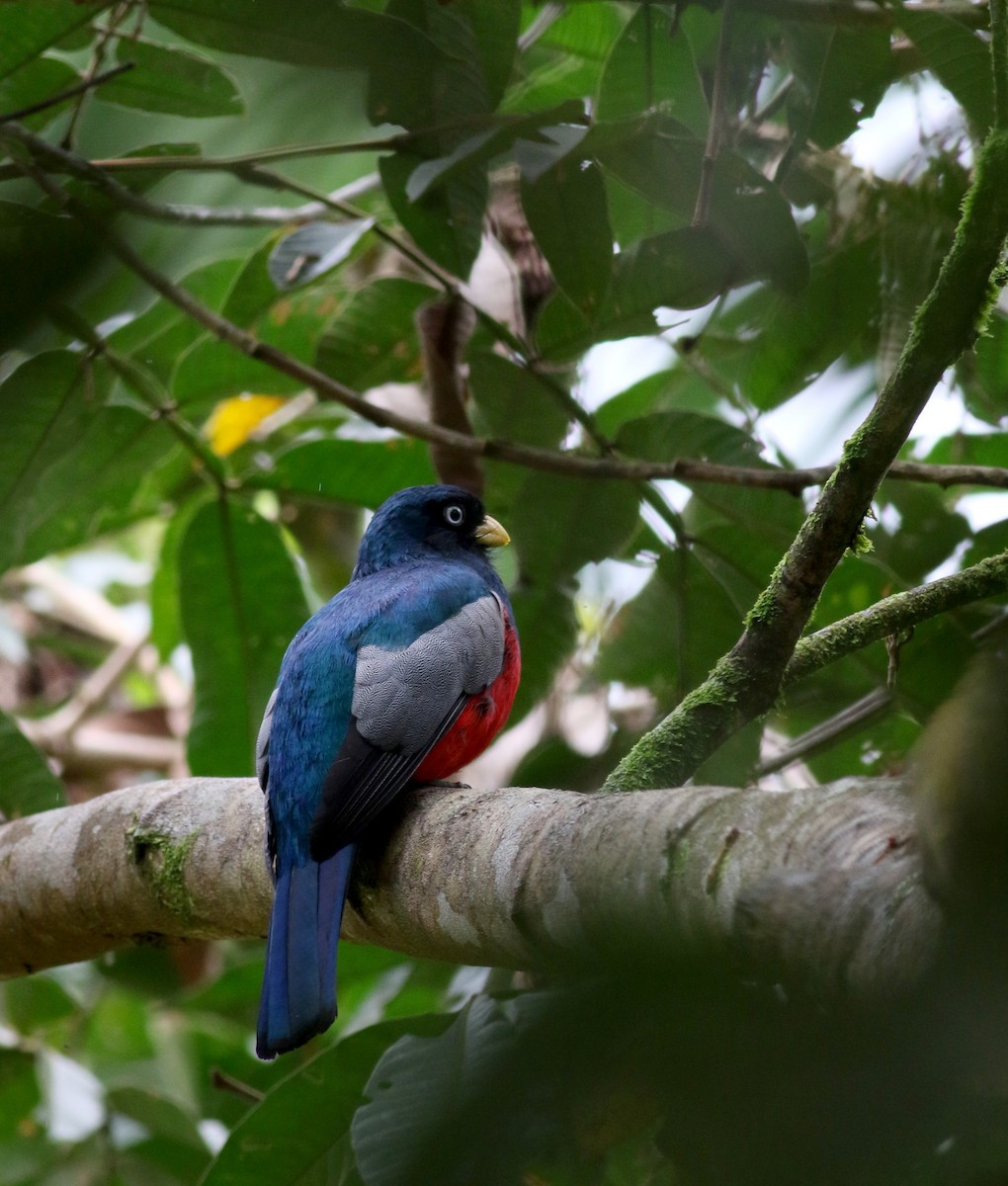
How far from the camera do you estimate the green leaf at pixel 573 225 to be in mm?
3127

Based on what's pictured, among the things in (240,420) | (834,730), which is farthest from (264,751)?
(240,420)

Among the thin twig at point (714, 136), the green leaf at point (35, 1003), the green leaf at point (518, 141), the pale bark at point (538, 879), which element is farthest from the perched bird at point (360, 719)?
the green leaf at point (35, 1003)

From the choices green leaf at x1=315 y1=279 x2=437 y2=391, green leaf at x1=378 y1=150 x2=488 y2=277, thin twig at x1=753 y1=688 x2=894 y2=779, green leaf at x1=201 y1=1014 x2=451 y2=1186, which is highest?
green leaf at x1=378 y1=150 x2=488 y2=277

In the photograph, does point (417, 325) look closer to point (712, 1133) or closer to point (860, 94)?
point (860, 94)

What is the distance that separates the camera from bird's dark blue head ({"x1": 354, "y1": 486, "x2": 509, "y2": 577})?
418 cm

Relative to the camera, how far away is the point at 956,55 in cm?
263

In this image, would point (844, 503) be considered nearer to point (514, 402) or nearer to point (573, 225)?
point (573, 225)

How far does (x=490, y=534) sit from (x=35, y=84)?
6.48 feet

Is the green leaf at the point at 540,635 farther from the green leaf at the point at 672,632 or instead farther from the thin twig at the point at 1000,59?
the thin twig at the point at 1000,59

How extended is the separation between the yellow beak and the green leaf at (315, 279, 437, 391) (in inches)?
24.5

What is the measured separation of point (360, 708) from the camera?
3062 mm

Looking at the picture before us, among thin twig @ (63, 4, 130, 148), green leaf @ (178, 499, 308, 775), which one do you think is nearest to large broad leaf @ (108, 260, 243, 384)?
green leaf @ (178, 499, 308, 775)

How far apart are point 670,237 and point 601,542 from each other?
3.36 ft

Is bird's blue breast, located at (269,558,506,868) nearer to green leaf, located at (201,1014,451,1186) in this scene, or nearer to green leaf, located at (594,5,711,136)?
green leaf, located at (201,1014,451,1186)
